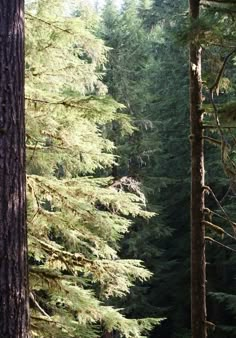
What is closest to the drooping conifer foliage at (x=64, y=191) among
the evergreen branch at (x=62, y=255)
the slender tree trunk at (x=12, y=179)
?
the evergreen branch at (x=62, y=255)

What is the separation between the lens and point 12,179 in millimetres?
2922

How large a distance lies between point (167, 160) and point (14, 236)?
49.9 ft

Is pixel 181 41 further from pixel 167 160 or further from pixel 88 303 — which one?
pixel 167 160

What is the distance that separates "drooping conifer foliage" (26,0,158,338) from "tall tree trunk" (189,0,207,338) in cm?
72

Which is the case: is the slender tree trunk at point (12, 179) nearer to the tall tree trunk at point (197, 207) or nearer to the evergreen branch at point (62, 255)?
the evergreen branch at point (62, 255)

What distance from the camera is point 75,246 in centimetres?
526

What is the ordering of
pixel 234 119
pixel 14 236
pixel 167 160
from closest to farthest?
pixel 14 236
pixel 234 119
pixel 167 160

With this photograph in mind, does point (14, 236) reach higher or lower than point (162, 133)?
lower

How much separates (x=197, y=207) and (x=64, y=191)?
134 cm

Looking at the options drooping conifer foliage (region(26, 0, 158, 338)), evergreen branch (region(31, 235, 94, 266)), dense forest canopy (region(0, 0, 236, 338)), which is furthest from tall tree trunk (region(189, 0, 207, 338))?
evergreen branch (region(31, 235, 94, 266))

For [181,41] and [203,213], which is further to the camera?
[203,213]

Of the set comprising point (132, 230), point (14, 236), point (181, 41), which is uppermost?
point (181, 41)

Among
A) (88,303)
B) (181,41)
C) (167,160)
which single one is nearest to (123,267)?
(88,303)

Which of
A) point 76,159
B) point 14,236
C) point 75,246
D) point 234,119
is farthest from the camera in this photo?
point 76,159
